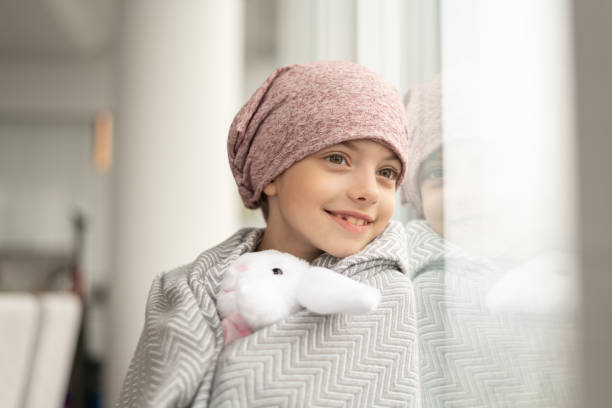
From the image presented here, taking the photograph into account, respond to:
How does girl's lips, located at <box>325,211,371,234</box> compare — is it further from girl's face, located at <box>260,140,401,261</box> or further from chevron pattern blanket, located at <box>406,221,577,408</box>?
chevron pattern blanket, located at <box>406,221,577,408</box>

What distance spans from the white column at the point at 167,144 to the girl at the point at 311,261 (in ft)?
4.72

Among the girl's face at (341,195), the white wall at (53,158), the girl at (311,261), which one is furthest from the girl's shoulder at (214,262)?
the white wall at (53,158)

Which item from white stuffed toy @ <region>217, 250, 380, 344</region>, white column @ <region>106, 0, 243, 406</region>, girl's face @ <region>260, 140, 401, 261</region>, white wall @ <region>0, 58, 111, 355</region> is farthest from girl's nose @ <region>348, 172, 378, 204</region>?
white wall @ <region>0, 58, 111, 355</region>

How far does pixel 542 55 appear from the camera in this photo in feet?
1.94

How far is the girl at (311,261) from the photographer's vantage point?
2.06 feet

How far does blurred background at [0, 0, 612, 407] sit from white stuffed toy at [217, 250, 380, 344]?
0.61 feet

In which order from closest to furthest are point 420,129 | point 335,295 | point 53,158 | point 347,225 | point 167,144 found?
point 335,295 < point 347,225 < point 420,129 < point 167,144 < point 53,158

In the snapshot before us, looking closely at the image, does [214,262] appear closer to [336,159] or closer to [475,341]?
[336,159]

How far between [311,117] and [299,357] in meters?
0.28

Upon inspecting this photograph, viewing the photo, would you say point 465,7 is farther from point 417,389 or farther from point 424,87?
point 417,389

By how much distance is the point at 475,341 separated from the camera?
694mm

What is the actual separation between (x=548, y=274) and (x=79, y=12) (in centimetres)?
418

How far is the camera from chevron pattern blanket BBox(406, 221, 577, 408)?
1.84 ft

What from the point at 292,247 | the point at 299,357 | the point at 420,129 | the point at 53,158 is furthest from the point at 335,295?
the point at 53,158
